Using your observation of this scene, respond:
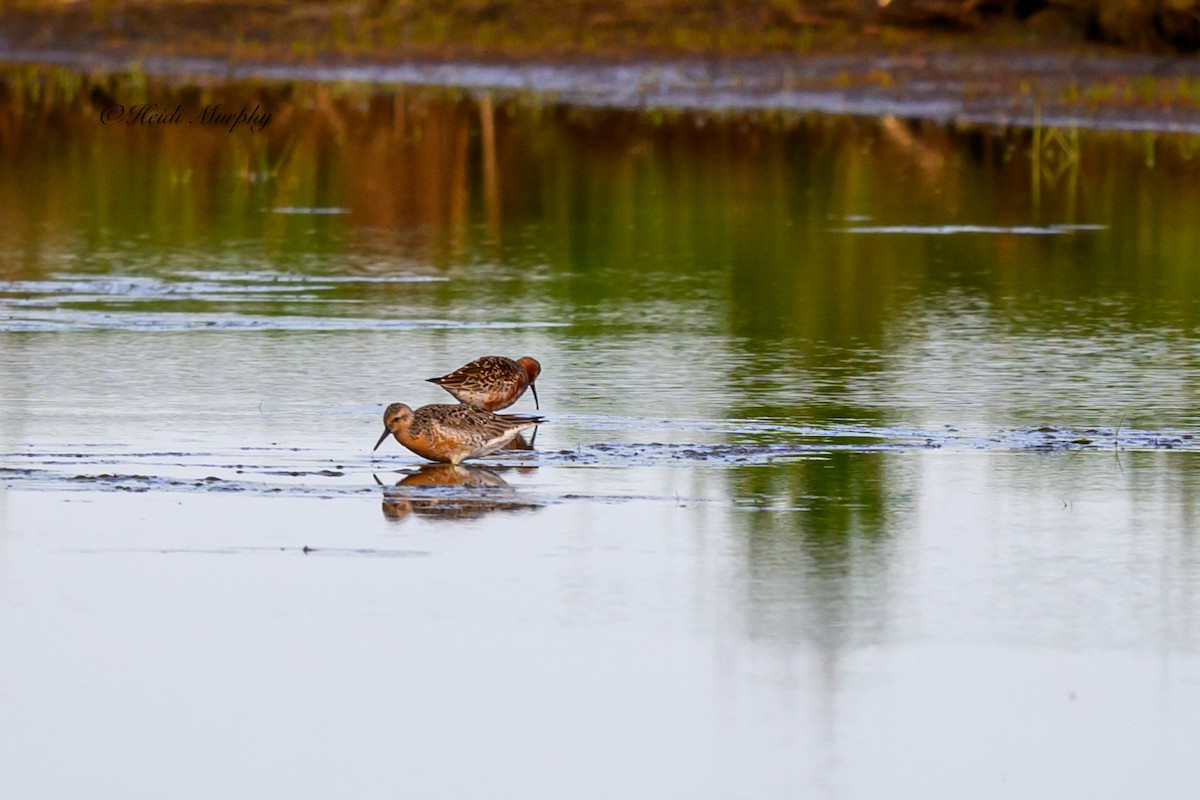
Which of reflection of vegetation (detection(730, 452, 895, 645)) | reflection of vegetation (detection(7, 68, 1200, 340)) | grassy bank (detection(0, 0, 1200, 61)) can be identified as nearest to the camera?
reflection of vegetation (detection(730, 452, 895, 645))

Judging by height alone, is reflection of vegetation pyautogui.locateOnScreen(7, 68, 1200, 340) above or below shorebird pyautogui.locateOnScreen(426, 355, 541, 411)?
above

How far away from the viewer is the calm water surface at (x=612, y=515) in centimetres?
621

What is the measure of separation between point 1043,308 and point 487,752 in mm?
8341

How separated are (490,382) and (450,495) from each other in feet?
5.16

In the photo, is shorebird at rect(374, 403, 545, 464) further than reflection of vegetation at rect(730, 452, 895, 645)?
Yes

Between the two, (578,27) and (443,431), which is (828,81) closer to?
(578,27)

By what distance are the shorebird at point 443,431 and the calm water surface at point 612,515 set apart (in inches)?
4.4

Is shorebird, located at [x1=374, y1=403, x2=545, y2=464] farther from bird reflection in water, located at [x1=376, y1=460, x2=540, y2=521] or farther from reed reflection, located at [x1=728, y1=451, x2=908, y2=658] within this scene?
reed reflection, located at [x1=728, y1=451, x2=908, y2=658]

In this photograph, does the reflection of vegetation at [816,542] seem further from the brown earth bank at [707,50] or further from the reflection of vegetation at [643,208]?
the brown earth bank at [707,50]

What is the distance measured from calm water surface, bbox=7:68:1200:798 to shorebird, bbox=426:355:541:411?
0.24 meters
